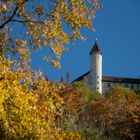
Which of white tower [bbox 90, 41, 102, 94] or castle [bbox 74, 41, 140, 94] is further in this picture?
castle [bbox 74, 41, 140, 94]

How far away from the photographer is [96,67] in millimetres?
113688

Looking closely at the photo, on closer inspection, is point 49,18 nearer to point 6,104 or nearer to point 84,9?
point 84,9

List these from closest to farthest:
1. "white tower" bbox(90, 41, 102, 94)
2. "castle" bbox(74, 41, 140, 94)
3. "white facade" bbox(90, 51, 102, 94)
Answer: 1. "white facade" bbox(90, 51, 102, 94)
2. "white tower" bbox(90, 41, 102, 94)
3. "castle" bbox(74, 41, 140, 94)

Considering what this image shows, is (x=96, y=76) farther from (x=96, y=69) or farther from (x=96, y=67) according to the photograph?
(x=96, y=67)

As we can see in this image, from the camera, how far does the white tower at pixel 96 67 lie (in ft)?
363

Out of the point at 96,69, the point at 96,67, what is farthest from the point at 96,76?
the point at 96,67

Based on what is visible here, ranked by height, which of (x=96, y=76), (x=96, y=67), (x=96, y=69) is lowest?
(x=96, y=76)

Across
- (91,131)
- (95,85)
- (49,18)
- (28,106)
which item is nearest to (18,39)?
(49,18)

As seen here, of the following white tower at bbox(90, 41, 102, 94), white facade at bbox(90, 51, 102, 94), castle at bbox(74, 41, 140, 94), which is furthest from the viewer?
castle at bbox(74, 41, 140, 94)

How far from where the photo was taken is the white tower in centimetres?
11079

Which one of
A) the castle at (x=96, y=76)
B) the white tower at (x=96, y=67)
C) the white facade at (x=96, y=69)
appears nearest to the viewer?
the white facade at (x=96, y=69)

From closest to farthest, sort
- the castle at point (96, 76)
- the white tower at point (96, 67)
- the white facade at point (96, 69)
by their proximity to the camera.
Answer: the white facade at point (96, 69) < the white tower at point (96, 67) < the castle at point (96, 76)

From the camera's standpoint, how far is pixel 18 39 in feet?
55.9

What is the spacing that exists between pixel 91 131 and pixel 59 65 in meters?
5.05
